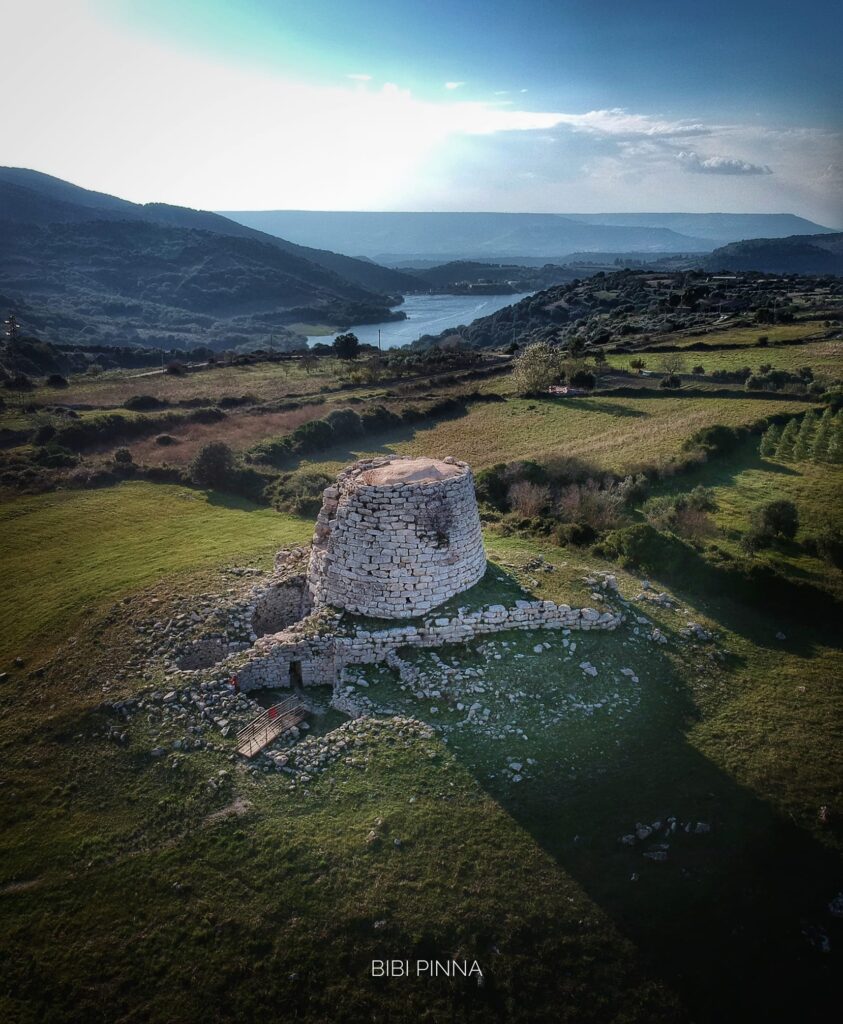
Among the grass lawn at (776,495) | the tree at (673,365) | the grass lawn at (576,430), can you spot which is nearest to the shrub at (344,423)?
the grass lawn at (576,430)

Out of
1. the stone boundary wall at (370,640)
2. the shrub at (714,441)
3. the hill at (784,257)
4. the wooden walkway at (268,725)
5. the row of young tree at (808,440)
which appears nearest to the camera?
the wooden walkway at (268,725)

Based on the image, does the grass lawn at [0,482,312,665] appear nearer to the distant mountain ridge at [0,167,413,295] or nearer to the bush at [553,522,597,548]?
the bush at [553,522,597,548]

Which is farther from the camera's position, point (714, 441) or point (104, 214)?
point (104, 214)

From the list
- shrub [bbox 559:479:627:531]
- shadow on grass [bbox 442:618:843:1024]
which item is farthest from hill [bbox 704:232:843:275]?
shadow on grass [bbox 442:618:843:1024]

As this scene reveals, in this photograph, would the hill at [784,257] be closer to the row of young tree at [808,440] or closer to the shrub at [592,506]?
the row of young tree at [808,440]

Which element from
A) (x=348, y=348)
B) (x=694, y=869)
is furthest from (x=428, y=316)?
(x=694, y=869)

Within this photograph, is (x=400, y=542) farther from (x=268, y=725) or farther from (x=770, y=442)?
(x=770, y=442)
